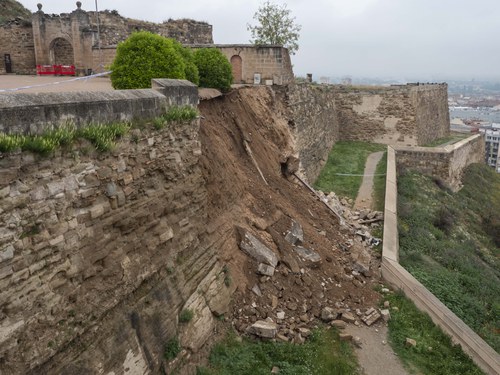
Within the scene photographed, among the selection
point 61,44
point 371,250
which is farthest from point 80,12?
point 371,250

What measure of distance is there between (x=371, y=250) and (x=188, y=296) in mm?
6677

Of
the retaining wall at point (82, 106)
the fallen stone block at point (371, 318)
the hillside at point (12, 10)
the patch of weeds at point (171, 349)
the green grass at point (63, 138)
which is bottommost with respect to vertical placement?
the fallen stone block at point (371, 318)

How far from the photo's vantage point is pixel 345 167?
20672mm

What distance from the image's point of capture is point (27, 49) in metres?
17.9

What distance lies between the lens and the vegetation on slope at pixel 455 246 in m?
10.5

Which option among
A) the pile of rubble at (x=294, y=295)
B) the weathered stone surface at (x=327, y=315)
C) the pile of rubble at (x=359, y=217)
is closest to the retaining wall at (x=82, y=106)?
the pile of rubble at (x=294, y=295)

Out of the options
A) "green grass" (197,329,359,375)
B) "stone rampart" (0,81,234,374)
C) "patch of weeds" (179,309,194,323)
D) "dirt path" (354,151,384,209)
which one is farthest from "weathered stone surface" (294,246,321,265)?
"dirt path" (354,151,384,209)

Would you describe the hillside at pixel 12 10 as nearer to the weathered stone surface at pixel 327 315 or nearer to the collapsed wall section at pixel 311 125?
the collapsed wall section at pixel 311 125

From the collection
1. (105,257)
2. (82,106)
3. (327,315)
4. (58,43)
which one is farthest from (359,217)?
(58,43)

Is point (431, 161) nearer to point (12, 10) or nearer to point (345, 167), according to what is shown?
point (345, 167)

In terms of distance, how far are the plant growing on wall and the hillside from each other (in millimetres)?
19081

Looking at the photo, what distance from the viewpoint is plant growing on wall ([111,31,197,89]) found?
8.05m

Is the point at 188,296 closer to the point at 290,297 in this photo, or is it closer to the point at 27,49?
the point at 290,297

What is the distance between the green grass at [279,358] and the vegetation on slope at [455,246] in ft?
12.6
